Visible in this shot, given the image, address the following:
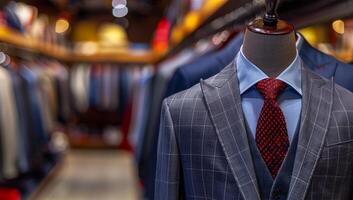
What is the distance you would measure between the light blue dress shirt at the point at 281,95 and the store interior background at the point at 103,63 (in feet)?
1.15

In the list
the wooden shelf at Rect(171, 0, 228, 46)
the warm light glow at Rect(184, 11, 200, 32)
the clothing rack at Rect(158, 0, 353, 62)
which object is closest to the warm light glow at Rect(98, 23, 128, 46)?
the wooden shelf at Rect(171, 0, 228, 46)

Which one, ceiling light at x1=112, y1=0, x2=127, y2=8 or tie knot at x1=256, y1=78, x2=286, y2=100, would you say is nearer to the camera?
tie knot at x1=256, y1=78, x2=286, y2=100

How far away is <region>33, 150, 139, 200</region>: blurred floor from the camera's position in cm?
542

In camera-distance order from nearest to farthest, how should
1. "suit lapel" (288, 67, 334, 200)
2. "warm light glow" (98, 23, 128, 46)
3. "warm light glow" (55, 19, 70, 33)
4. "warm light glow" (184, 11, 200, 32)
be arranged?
1. "suit lapel" (288, 67, 334, 200)
2. "warm light glow" (184, 11, 200, 32)
3. "warm light glow" (55, 19, 70, 33)
4. "warm light glow" (98, 23, 128, 46)

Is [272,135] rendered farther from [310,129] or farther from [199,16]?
[199,16]

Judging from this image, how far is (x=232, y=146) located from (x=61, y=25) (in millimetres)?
7946

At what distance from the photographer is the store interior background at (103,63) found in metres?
2.81

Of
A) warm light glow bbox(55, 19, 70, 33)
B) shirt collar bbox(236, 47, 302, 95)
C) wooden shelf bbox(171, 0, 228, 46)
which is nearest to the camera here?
shirt collar bbox(236, 47, 302, 95)

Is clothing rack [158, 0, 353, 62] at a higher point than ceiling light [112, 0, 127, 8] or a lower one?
lower

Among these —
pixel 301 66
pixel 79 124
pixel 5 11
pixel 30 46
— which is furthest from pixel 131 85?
pixel 301 66

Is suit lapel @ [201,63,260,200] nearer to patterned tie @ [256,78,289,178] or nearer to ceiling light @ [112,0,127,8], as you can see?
patterned tie @ [256,78,289,178]

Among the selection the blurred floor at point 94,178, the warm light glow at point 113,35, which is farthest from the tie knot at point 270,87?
the warm light glow at point 113,35

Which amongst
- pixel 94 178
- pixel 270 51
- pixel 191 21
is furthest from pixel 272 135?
pixel 94 178

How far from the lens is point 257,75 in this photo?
121 centimetres
